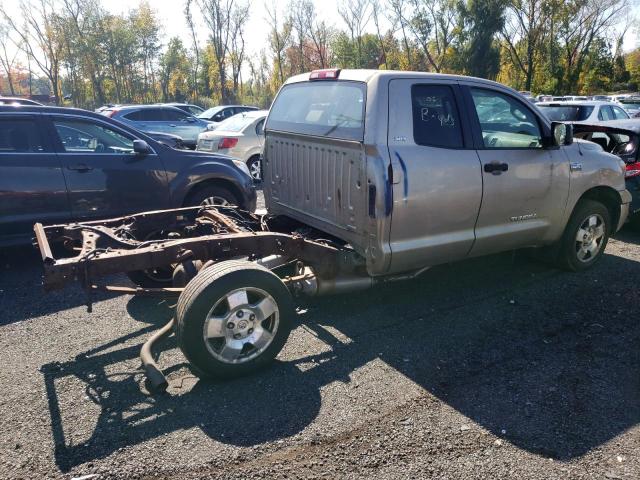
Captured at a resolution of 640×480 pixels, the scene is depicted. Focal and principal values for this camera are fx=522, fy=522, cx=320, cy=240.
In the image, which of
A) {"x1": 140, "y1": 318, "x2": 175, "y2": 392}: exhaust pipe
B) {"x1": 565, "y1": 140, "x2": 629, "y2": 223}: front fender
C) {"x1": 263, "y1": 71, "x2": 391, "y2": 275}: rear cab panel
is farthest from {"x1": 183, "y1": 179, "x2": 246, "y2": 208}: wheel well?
{"x1": 565, "y1": 140, "x2": 629, "y2": 223}: front fender

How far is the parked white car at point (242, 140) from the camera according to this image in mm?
11500

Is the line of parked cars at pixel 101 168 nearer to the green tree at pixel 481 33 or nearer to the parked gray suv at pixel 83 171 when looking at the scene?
the parked gray suv at pixel 83 171

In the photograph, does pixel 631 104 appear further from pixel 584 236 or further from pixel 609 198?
pixel 584 236

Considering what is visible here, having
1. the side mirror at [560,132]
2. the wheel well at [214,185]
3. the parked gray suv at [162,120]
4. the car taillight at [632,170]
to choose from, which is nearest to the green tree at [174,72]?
the parked gray suv at [162,120]

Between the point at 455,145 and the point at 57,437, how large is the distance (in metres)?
3.59

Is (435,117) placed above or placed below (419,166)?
above

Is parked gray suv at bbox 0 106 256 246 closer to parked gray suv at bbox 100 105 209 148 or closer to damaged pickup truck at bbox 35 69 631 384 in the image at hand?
damaged pickup truck at bbox 35 69 631 384

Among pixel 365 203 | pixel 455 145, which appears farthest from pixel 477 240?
pixel 365 203

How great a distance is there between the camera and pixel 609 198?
5832 millimetres

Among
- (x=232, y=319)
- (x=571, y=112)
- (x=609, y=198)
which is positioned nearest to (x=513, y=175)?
(x=609, y=198)

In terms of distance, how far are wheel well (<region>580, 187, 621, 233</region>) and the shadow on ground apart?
78cm

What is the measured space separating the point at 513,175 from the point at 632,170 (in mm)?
3332

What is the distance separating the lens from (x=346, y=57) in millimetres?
50031

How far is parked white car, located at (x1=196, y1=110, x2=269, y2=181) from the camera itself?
11.5 metres
